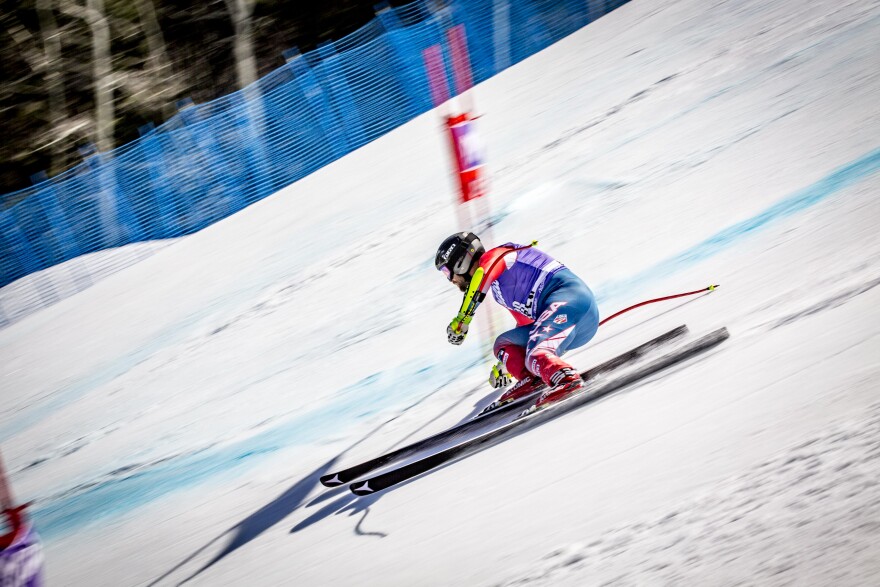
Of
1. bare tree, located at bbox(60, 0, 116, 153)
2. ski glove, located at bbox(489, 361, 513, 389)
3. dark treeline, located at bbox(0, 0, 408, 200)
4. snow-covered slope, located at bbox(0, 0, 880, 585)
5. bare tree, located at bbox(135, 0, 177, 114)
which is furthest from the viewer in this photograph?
bare tree, located at bbox(135, 0, 177, 114)

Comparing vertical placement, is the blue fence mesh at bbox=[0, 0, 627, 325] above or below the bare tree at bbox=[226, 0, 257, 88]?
below

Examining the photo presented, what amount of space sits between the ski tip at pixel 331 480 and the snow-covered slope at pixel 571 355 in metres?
0.08

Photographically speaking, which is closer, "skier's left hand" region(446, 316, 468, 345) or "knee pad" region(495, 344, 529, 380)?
"skier's left hand" region(446, 316, 468, 345)

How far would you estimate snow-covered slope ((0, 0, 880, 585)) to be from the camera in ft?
11.8

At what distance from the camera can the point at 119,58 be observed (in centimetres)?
1991

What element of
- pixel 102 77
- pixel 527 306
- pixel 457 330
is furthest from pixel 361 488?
pixel 102 77

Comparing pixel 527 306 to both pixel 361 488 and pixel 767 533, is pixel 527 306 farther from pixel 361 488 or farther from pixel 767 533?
pixel 767 533

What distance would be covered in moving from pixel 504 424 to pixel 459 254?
1.08 m

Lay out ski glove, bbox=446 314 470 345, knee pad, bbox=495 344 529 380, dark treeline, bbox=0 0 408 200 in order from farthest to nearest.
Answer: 1. dark treeline, bbox=0 0 408 200
2. knee pad, bbox=495 344 529 380
3. ski glove, bbox=446 314 470 345

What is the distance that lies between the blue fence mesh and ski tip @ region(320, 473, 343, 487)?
300 inches

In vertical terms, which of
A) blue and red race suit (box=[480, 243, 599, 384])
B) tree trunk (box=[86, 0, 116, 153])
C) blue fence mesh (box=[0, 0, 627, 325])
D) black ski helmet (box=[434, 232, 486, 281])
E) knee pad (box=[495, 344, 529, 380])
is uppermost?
tree trunk (box=[86, 0, 116, 153])

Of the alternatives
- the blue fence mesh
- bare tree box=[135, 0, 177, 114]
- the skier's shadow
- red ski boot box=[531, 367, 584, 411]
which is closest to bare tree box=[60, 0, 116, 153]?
bare tree box=[135, 0, 177, 114]

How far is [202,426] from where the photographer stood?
6465 mm

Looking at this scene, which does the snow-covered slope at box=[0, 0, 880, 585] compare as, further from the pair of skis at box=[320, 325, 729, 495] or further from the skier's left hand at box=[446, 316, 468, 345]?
the skier's left hand at box=[446, 316, 468, 345]
